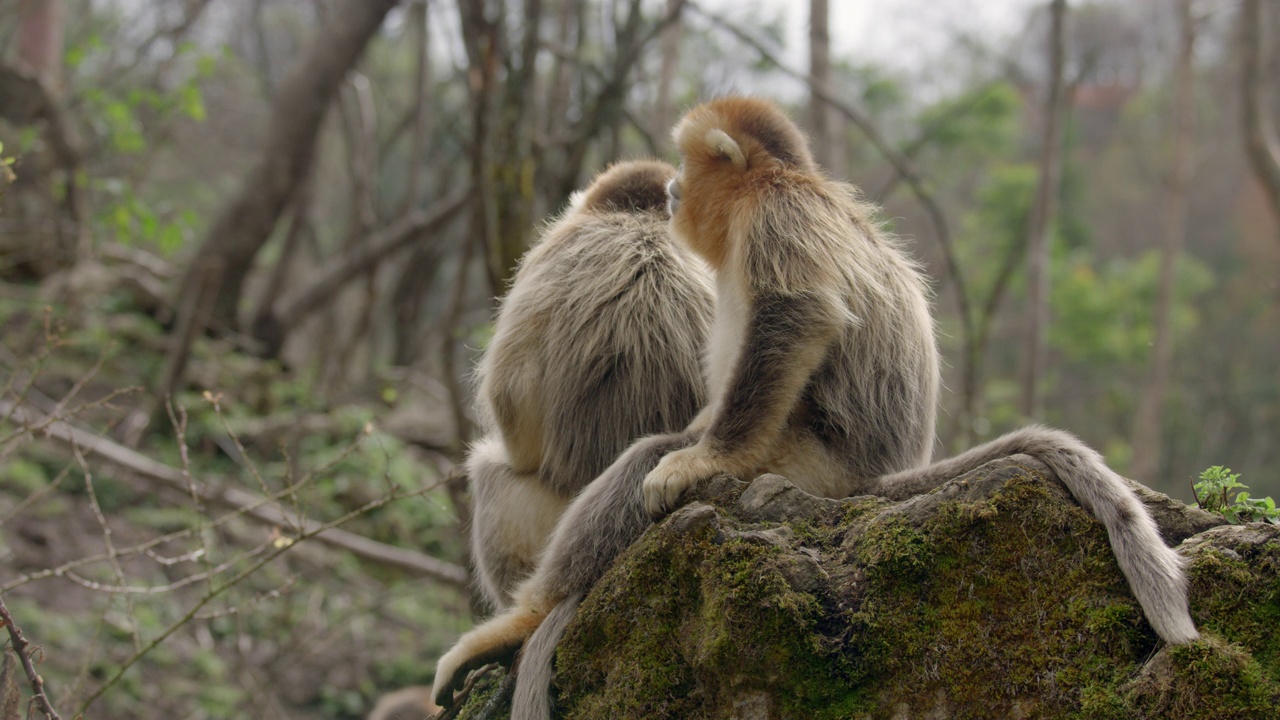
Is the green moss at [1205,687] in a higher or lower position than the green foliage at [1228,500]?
lower

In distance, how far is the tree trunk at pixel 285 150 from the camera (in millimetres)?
10445

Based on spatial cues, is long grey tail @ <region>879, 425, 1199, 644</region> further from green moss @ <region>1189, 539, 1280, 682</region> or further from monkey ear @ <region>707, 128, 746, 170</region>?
monkey ear @ <region>707, 128, 746, 170</region>

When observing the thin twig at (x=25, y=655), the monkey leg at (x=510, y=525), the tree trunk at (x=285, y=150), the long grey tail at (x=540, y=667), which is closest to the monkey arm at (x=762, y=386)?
the long grey tail at (x=540, y=667)

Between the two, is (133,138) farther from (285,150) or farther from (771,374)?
(771,374)

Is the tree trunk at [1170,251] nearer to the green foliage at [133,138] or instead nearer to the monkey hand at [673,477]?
the green foliage at [133,138]

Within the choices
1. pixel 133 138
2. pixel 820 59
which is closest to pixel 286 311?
pixel 133 138

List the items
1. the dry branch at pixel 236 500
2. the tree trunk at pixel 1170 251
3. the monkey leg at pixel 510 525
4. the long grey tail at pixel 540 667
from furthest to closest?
the tree trunk at pixel 1170 251 → the dry branch at pixel 236 500 → the monkey leg at pixel 510 525 → the long grey tail at pixel 540 667

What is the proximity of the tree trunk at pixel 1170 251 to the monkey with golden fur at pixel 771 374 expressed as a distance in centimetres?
1275

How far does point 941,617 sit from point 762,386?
35.8 inches

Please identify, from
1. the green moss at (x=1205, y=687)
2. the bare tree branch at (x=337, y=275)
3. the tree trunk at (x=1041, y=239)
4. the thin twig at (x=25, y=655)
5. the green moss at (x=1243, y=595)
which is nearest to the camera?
the green moss at (x=1205, y=687)

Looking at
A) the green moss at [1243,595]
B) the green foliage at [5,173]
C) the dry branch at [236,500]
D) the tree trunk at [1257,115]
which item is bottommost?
the dry branch at [236,500]

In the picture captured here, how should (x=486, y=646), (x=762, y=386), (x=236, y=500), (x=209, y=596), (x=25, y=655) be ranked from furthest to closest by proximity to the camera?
1. (x=236, y=500)
2. (x=209, y=596)
3. (x=486, y=646)
4. (x=762, y=386)
5. (x=25, y=655)

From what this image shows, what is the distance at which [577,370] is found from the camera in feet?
13.3

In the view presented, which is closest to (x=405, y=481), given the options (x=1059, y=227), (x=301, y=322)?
(x=301, y=322)
